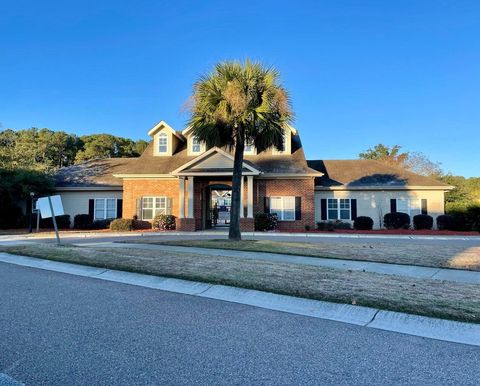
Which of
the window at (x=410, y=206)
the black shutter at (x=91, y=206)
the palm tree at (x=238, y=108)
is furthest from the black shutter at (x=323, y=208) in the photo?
the black shutter at (x=91, y=206)

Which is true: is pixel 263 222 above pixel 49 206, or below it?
below

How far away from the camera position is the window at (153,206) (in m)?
24.8

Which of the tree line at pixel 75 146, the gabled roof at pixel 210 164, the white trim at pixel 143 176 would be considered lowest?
the white trim at pixel 143 176

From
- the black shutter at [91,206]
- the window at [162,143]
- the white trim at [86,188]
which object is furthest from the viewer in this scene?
the window at [162,143]

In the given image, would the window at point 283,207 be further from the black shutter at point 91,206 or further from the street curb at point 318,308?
the street curb at point 318,308

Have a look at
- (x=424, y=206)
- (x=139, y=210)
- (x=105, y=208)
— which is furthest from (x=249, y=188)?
(x=424, y=206)

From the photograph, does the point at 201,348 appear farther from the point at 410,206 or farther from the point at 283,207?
the point at 410,206

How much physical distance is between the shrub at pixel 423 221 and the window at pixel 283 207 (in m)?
7.37

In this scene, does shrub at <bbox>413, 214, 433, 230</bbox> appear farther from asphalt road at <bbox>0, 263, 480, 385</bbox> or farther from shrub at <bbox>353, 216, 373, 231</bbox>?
asphalt road at <bbox>0, 263, 480, 385</bbox>

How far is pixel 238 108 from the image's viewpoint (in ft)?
44.3

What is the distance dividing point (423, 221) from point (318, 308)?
761 inches

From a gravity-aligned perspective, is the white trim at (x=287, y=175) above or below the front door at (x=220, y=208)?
above

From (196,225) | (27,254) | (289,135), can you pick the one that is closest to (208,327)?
(27,254)

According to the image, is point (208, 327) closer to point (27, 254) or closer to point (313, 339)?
point (313, 339)
